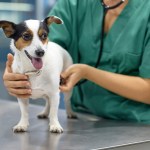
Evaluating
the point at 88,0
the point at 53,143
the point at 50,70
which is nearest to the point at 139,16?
the point at 88,0

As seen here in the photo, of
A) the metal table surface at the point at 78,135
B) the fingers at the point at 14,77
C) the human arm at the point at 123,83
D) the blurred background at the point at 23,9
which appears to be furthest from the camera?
the blurred background at the point at 23,9

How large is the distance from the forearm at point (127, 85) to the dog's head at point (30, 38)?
26cm

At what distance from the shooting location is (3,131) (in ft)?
3.47

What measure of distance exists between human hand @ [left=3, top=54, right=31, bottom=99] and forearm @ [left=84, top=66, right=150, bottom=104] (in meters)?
0.22

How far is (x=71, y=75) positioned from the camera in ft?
3.64

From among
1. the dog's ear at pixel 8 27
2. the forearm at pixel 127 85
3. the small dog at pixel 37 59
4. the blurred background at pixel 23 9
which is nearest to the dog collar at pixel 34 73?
the small dog at pixel 37 59

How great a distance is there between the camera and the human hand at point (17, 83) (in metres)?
1.03

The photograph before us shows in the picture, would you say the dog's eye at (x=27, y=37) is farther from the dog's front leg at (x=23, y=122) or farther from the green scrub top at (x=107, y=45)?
the green scrub top at (x=107, y=45)

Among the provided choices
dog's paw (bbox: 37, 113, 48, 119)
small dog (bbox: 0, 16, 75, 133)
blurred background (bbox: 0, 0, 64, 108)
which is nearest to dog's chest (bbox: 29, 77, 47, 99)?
small dog (bbox: 0, 16, 75, 133)

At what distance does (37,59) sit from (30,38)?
5 cm

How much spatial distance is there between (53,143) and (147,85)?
15.6 inches

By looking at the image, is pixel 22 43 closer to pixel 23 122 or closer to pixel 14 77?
pixel 14 77

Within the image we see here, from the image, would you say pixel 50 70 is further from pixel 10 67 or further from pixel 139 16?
pixel 139 16

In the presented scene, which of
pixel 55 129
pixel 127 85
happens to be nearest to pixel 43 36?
pixel 55 129
